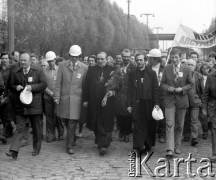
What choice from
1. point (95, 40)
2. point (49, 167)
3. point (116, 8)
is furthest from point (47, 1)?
point (116, 8)

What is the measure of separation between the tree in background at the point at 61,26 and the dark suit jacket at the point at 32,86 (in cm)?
1867

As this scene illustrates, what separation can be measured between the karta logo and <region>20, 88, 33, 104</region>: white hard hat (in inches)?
84.8

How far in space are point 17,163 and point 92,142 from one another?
2.46m

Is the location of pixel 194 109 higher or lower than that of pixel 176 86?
lower

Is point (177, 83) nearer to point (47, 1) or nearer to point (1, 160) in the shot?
point (1, 160)

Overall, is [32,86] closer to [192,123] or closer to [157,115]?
[157,115]

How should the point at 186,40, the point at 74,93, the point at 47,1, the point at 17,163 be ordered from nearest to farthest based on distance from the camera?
the point at 17,163 < the point at 74,93 < the point at 186,40 < the point at 47,1

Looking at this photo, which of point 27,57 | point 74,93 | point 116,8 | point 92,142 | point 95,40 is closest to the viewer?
point 27,57

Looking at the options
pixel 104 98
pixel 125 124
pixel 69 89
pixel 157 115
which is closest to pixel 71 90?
pixel 69 89

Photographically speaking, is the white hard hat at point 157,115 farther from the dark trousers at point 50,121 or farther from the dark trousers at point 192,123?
the dark trousers at point 50,121


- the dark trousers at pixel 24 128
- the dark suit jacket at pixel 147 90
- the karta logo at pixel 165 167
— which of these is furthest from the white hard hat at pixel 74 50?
the karta logo at pixel 165 167

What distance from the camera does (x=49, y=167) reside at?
7.04 m

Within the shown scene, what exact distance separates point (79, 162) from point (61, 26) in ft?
89.8

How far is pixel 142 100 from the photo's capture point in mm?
8125
